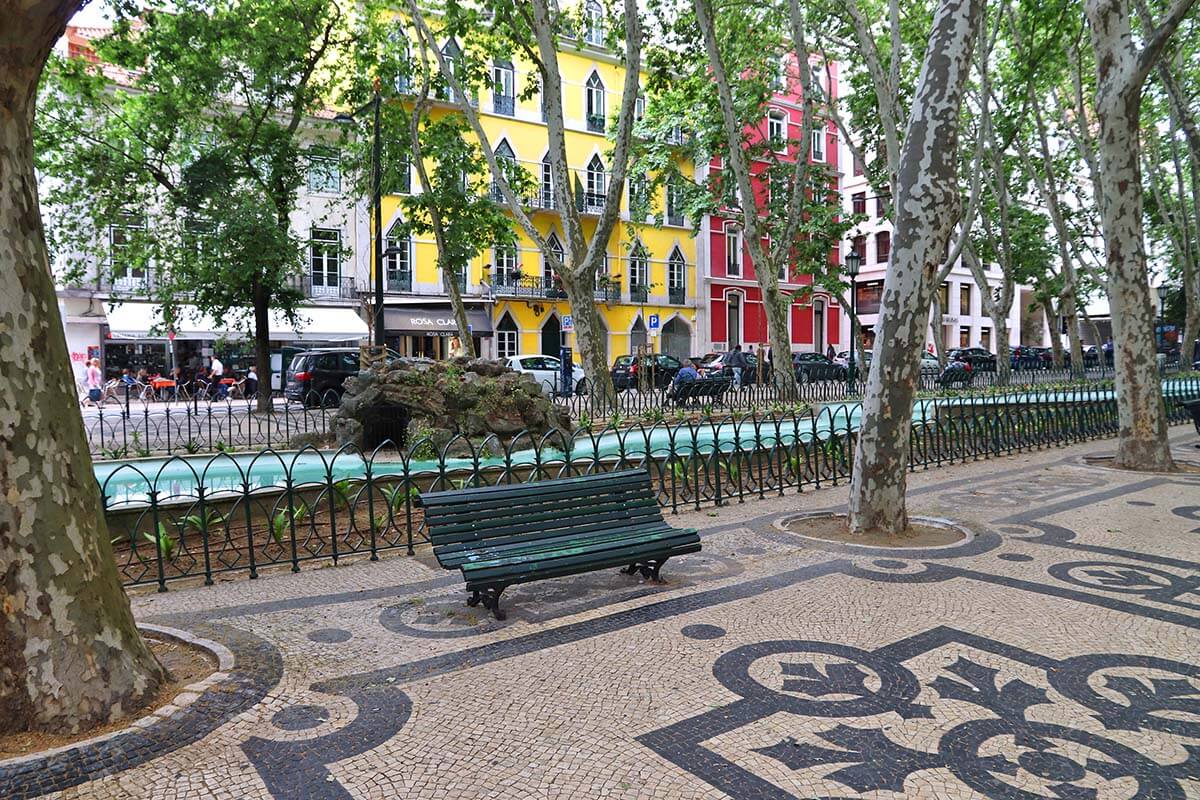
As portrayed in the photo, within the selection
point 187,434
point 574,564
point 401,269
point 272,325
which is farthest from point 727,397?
point 272,325

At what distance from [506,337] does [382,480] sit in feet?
92.3

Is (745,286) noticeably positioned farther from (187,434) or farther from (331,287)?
(187,434)

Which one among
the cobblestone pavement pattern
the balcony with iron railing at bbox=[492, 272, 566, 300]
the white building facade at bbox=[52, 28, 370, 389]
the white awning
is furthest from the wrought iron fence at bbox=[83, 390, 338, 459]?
the balcony with iron railing at bbox=[492, 272, 566, 300]

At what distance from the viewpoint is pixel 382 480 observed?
7.11 m

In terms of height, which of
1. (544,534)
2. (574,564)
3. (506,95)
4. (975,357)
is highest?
(506,95)

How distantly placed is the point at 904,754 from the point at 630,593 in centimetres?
240

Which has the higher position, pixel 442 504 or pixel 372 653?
pixel 442 504

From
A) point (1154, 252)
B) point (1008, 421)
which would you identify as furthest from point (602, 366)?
point (1154, 252)

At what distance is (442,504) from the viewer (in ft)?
16.0

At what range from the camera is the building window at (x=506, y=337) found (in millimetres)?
34656

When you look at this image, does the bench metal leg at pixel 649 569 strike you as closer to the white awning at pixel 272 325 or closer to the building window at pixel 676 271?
the white awning at pixel 272 325

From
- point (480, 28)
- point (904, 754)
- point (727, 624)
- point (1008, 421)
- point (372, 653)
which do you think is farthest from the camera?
point (480, 28)

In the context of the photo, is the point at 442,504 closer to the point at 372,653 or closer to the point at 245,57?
the point at 372,653

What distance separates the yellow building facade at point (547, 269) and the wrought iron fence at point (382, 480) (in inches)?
826
